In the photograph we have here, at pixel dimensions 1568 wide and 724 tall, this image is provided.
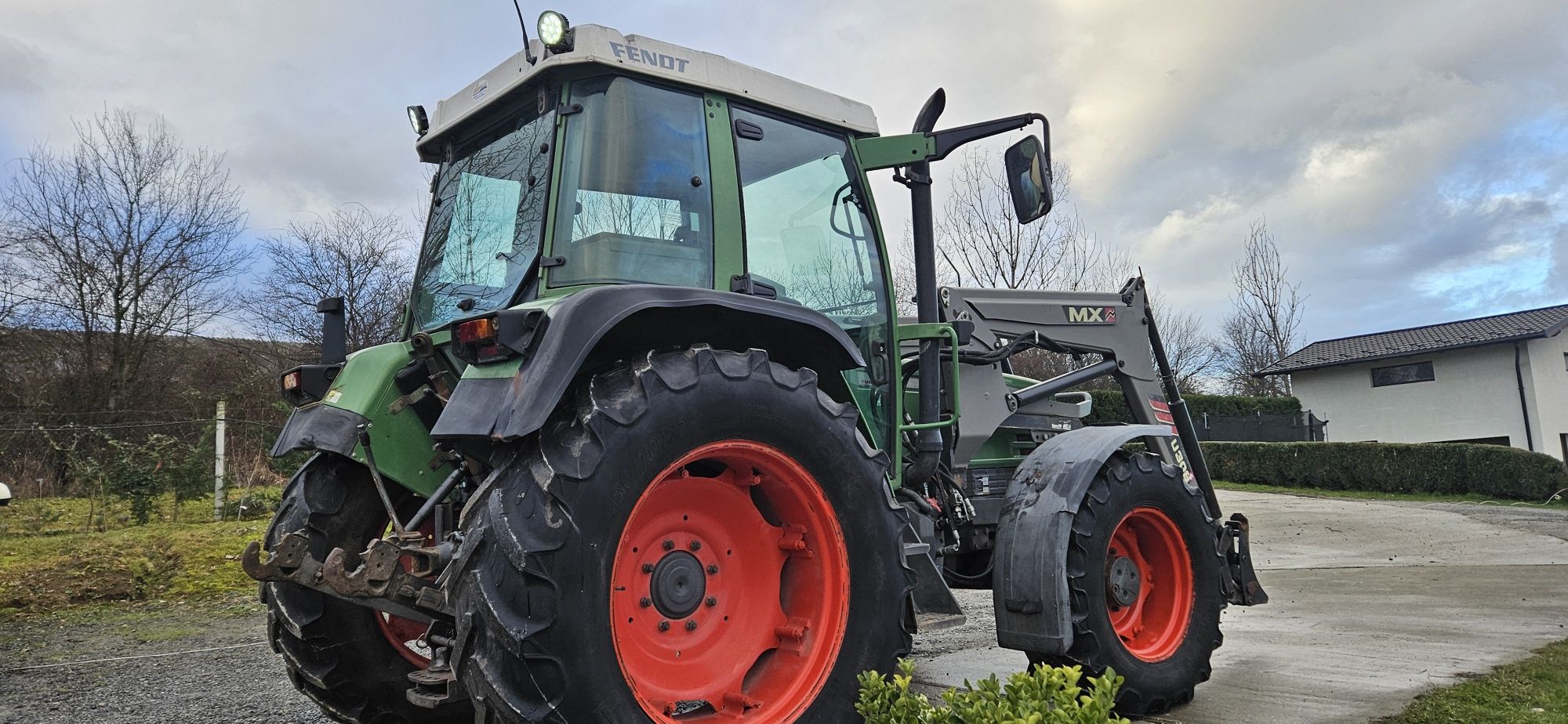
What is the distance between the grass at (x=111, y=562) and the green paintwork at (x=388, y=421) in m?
3.87

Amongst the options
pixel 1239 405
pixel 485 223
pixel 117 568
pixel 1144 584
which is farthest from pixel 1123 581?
pixel 1239 405

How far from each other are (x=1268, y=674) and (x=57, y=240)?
18410mm

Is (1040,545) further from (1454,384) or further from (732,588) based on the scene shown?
(1454,384)


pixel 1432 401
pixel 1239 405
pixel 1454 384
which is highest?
pixel 1454 384

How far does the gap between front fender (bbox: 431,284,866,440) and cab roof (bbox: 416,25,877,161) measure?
2.87ft

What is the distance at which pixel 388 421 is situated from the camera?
10.6ft

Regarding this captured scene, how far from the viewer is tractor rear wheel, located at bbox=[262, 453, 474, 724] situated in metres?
3.30

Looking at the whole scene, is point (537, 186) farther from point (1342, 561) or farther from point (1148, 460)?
point (1342, 561)

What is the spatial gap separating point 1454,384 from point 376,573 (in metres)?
32.5

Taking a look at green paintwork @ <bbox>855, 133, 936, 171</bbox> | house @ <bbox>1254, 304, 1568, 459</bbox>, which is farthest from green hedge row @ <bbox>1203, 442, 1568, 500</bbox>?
green paintwork @ <bbox>855, 133, 936, 171</bbox>

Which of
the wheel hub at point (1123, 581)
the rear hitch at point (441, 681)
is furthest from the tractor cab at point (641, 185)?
the wheel hub at point (1123, 581)

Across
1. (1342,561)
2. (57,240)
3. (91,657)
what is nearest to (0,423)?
(57,240)

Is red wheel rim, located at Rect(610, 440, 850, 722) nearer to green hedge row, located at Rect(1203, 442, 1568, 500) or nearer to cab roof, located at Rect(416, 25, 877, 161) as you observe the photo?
cab roof, located at Rect(416, 25, 877, 161)

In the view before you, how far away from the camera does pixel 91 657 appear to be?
531 cm
